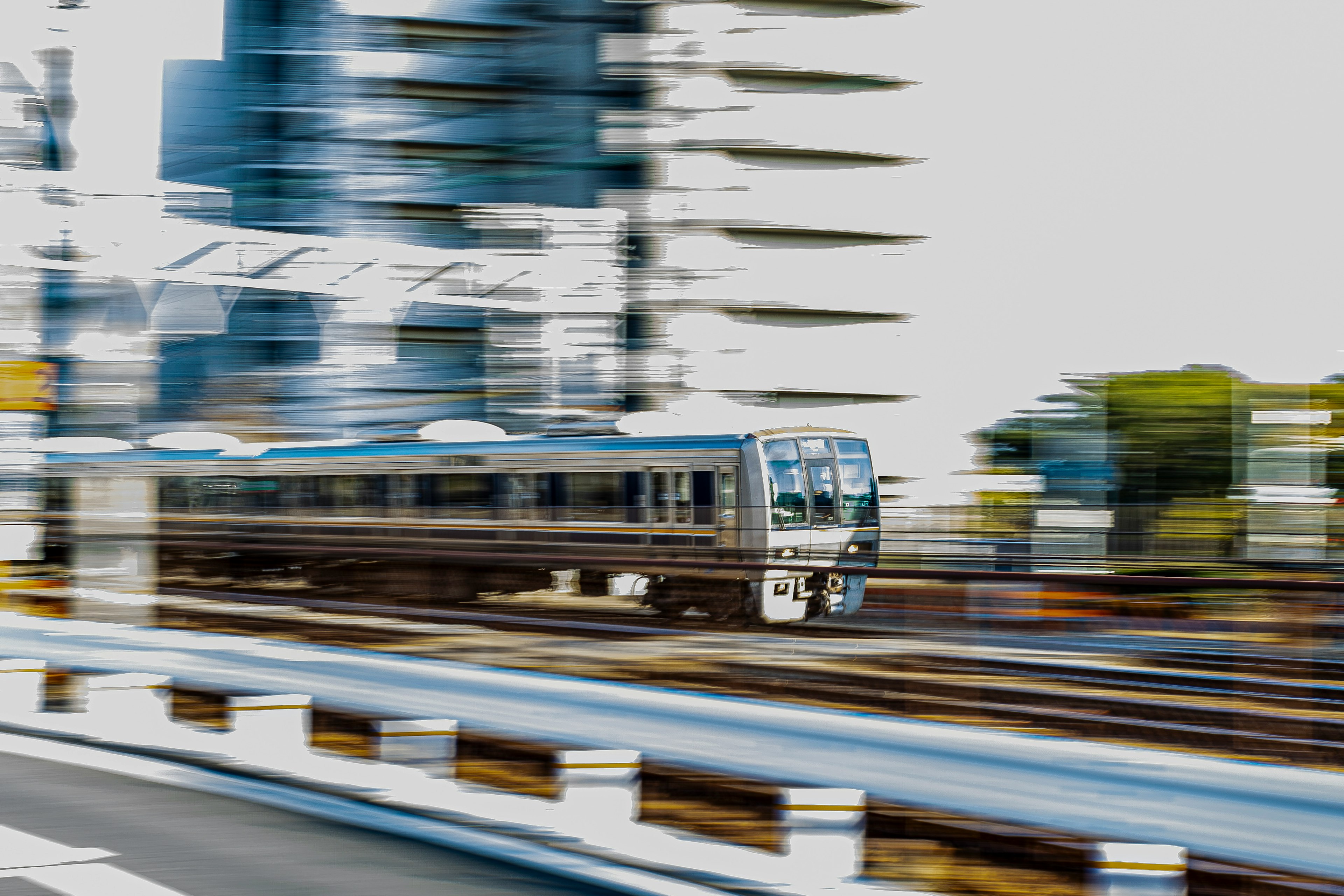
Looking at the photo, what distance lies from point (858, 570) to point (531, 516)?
11.4m

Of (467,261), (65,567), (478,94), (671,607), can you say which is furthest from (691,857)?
(478,94)

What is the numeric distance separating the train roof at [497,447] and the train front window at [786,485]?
7.5 inches

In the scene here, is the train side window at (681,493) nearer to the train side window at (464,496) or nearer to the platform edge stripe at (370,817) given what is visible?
the train side window at (464,496)

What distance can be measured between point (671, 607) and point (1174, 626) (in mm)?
2186

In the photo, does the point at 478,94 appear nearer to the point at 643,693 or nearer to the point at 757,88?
the point at 757,88

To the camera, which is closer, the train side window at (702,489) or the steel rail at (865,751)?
the steel rail at (865,751)

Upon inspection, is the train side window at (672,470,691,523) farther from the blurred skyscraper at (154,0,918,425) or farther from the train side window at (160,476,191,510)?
the blurred skyscraper at (154,0,918,425)

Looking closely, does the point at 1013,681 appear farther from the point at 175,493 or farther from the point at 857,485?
the point at 175,493

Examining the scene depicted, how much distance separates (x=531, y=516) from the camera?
1648cm

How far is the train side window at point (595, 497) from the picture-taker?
1564cm

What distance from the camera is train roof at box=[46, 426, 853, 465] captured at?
51.1 ft

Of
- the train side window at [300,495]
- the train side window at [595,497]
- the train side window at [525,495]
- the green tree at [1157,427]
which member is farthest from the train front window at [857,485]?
the green tree at [1157,427]

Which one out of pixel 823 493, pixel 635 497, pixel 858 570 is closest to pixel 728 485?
pixel 635 497

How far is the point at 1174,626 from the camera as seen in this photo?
4.87 m
